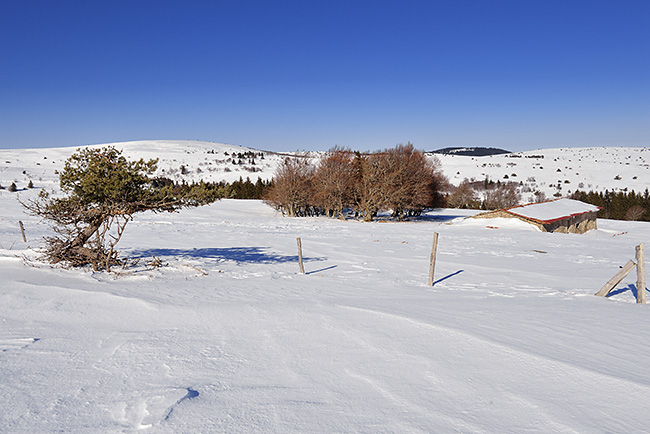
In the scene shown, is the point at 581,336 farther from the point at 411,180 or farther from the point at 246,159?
the point at 246,159

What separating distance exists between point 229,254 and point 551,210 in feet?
93.2

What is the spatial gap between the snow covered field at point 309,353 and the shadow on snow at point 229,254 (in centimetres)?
250

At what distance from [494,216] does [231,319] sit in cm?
3059

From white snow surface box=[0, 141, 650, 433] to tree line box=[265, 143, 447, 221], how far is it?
26657 mm

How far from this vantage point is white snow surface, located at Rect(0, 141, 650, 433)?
3484 millimetres

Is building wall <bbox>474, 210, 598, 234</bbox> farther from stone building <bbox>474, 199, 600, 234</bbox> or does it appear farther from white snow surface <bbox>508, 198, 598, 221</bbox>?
white snow surface <bbox>508, 198, 598, 221</bbox>

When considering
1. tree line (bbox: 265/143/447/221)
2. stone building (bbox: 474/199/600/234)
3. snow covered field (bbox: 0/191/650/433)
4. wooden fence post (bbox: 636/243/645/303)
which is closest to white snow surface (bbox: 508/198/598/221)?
stone building (bbox: 474/199/600/234)

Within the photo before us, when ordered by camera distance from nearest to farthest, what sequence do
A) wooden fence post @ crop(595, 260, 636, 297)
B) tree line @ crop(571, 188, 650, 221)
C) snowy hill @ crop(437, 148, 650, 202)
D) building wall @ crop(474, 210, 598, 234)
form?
wooden fence post @ crop(595, 260, 636, 297)
building wall @ crop(474, 210, 598, 234)
tree line @ crop(571, 188, 650, 221)
snowy hill @ crop(437, 148, 650, 202)

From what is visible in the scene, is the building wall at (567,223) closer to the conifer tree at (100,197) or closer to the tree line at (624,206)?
the tree line at (624,206)

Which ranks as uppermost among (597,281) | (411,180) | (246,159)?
(246,159)

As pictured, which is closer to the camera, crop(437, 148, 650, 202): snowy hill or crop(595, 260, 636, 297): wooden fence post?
crop(595, 260, 636, 297): wooden fence post

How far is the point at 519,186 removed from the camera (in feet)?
240

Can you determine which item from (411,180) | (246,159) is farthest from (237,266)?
(246,159)

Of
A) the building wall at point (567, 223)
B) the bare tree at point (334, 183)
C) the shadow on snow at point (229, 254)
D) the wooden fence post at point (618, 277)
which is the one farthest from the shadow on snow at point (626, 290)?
the bare tree at point (334, 183)
